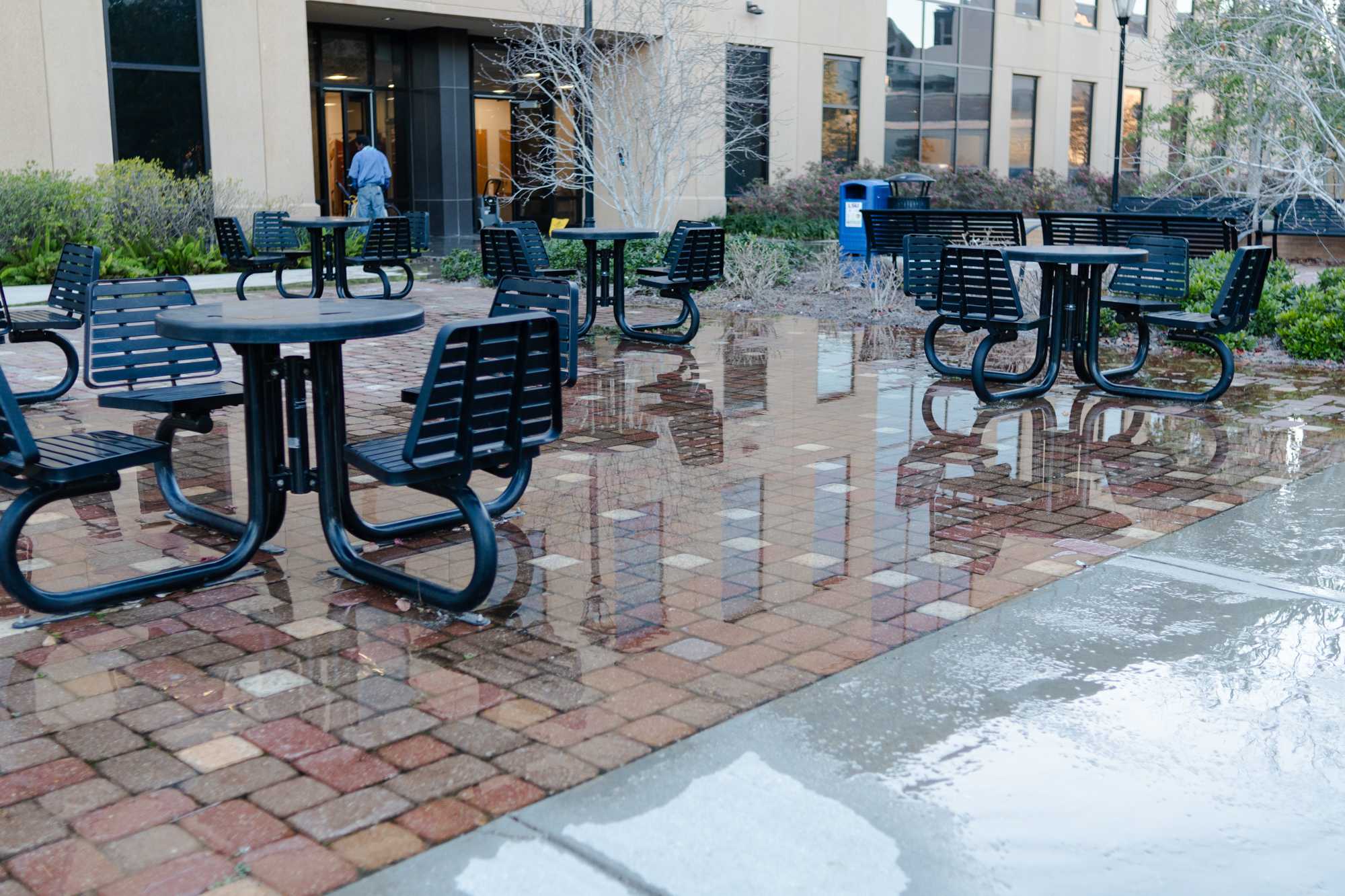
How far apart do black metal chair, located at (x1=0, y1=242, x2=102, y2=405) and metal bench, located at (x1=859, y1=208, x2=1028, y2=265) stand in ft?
25.9

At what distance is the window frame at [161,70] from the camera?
19469 millimetres

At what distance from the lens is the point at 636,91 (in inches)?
945

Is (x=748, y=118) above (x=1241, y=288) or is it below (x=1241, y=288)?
above

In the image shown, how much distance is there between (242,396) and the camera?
18.7 feet

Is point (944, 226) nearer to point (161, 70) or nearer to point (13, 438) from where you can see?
point (13, 438)

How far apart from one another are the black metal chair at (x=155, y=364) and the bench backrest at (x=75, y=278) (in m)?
2.88

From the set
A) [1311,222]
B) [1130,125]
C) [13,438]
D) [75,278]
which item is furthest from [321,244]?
[1130,125]

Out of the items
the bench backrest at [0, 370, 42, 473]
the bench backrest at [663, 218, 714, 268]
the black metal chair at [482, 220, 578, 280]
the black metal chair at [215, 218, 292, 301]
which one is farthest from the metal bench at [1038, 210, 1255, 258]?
the bench backrest at [0, 370, 42, 473]

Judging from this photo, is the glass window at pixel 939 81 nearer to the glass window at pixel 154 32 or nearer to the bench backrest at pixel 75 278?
the glass window at pixel 154 32

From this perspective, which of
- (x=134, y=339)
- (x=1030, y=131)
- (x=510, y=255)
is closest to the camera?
(x=134, y=339)

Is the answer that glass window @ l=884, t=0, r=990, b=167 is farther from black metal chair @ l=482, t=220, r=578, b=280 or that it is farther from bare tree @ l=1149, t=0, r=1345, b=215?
black metal chair @ l=482, t=220, r=578, b=280

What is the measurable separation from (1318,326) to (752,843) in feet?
31.4

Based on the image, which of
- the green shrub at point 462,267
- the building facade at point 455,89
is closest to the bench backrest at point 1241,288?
the green shrub at point 462,267

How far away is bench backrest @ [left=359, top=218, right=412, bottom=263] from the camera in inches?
620
